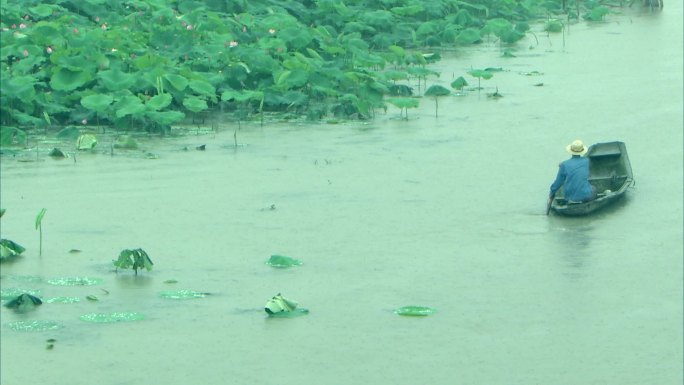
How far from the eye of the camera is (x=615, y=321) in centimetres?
752

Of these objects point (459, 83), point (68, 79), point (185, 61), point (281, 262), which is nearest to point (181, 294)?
point (281, 262)

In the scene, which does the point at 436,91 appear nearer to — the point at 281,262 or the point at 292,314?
the point at 281,262

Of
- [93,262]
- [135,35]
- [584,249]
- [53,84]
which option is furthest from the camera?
[135,35]

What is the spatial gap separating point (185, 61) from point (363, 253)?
15.4 ft

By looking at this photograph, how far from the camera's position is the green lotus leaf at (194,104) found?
11680mm

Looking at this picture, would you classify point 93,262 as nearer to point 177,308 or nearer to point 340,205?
point 177,308

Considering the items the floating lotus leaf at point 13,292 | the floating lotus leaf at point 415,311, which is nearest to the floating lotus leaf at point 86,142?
the floating lotus leaf at point 13,292

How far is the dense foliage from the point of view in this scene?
11.6 metres

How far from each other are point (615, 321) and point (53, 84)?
5813mm

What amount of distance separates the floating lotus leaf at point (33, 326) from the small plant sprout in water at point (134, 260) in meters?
0.84

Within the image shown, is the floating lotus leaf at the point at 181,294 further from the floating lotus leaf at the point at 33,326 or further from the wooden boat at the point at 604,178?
the wooden boat at the point at 604,178

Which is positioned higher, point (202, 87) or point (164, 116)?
point (202, 87)

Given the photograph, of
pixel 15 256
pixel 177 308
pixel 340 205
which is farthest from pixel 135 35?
pixel 177 308

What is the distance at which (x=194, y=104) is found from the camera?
11.7 meters
